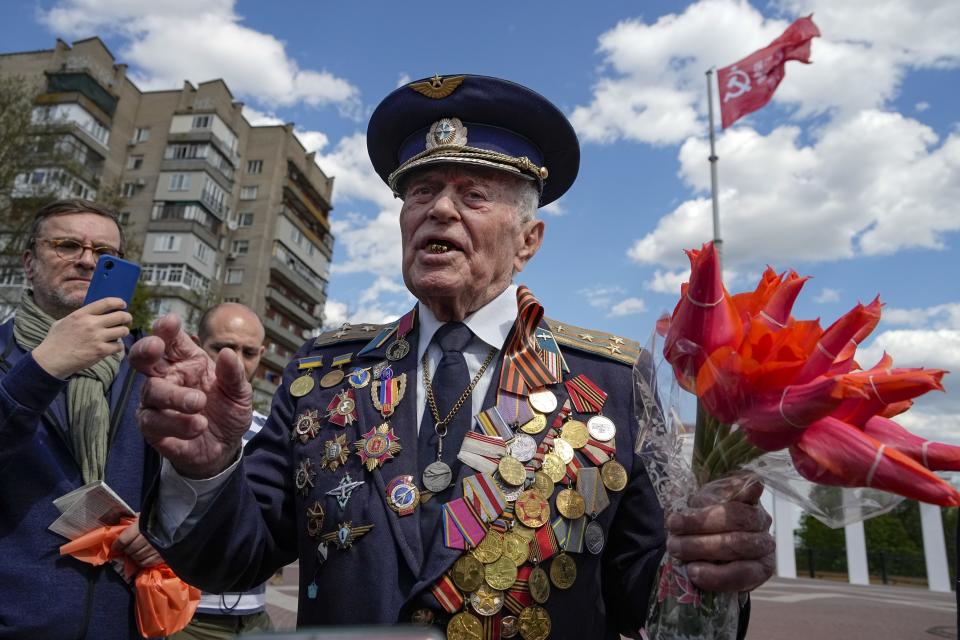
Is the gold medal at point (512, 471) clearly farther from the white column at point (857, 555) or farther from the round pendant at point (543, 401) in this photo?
the white column at point (857, 555)

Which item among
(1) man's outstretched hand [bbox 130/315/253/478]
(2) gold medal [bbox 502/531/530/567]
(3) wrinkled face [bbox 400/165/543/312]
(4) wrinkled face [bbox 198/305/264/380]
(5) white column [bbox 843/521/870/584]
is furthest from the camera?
(5) white column [bbox 843/521/870/584]

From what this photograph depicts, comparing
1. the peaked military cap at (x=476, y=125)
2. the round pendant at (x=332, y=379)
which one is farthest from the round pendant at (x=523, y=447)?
the peaked military cap at (x=476, y=125)

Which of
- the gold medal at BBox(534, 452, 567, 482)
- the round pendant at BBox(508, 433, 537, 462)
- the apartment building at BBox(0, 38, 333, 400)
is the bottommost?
the gold medal at BBox(534, 452, 567, 482)

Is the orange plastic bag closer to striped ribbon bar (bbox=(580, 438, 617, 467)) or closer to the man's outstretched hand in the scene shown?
the man's outstretched hand

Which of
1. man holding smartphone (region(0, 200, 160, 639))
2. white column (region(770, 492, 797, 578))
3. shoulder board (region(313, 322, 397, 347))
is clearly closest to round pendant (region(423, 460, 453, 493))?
shoulder board (region(313, 322, 397, 347))

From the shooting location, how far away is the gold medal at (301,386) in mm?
2312

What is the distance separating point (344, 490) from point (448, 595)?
439 millimetres

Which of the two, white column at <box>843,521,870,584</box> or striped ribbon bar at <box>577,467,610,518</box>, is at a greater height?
striped ribbon bar at <box>577,467,610,518</box>

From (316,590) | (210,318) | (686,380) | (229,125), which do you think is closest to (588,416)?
(686,380)

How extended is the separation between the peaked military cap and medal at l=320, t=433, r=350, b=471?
3.22ft

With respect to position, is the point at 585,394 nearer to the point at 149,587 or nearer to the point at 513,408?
the point at 513,408

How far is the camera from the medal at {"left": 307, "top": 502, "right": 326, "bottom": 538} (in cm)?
197

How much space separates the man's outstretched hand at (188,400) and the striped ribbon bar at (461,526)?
0.63 meters

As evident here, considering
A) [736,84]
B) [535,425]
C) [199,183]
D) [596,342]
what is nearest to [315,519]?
[535,425]
